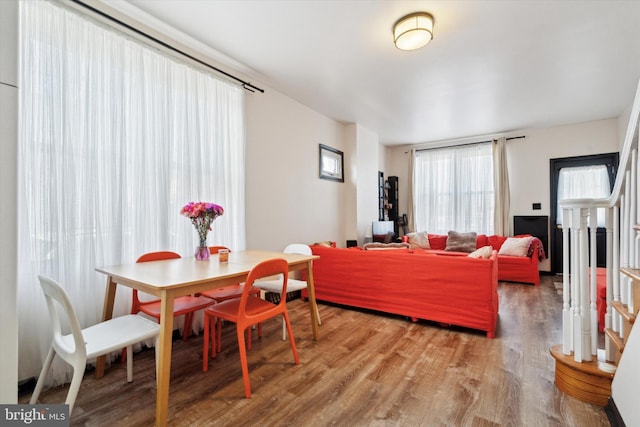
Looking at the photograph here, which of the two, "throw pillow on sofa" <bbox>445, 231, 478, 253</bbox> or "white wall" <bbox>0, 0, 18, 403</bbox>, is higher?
"white wall" <bbox>0, 0, 18, 403</bbox>

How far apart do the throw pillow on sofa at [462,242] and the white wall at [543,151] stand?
1062 millimetres

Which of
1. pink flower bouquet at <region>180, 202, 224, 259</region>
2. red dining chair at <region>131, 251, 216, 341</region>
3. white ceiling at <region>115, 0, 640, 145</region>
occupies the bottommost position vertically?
red dining chair at <region>131, 251, 216, 341</region>

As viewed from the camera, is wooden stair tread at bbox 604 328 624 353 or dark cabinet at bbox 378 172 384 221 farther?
dark cabinet at bbox 378 172 384 221

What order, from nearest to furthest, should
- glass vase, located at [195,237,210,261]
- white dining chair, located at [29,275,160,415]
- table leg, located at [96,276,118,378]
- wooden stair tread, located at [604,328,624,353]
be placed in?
white dining chair, located at [29,275,160,415] → wooden stair tread, located at [604,328,624,353] → table leg, located at [96,276,118,378] → glass vase, located at [195,237,210,261]

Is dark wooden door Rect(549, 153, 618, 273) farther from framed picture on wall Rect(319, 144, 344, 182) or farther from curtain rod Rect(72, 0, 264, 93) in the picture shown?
curtain rod Rect(72, 0, 264, 93)

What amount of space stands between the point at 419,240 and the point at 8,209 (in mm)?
6048

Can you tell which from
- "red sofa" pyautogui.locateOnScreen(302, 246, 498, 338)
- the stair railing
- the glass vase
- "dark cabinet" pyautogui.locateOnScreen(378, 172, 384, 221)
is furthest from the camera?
"dark cabinet" pyautogui.locateOnScreen(378, 172, 384, 221)

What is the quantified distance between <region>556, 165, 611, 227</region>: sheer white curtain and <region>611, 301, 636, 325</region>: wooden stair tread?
162 inches

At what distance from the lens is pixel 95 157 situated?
2.06 m

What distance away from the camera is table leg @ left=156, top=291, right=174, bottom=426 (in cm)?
146

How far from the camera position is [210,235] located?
286 cm

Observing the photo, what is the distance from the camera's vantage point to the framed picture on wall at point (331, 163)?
4.62m

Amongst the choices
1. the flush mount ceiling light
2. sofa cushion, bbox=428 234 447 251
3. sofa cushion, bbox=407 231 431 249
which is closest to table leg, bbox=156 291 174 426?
the flush mount ceiling light

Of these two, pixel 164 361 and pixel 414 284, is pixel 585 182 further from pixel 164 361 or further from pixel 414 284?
pixel 164 361
